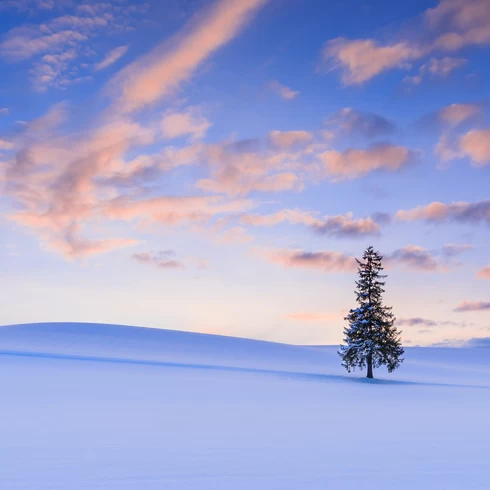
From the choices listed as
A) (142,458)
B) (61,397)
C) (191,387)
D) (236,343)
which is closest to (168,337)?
(236,343)

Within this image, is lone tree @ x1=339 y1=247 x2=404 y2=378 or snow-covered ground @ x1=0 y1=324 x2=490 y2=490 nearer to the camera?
snow-covered ground @ x1=0 y1=324 x2=490 y2=490

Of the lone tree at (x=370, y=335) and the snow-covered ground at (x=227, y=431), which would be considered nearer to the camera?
the snow-covered ground at (x=227, y=431)

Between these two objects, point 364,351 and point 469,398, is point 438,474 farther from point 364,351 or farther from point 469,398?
point 364,351

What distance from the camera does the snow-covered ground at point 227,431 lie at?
398 inches

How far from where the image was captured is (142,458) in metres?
11.7

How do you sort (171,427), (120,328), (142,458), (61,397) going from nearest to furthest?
(142,458) → (171,427) → (61,397) → (120,328)

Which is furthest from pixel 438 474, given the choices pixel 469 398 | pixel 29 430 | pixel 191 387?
pixel 469 398

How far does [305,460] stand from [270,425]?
17.4ft

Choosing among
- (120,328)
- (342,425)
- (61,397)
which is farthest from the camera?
(120,328)

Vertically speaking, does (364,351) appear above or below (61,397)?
above

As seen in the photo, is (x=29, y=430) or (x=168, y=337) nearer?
(x=29, y=430)

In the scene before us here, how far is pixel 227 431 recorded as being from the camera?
609 inches

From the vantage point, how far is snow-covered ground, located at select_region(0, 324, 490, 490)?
33.2 feet

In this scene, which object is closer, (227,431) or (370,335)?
(227,431)
